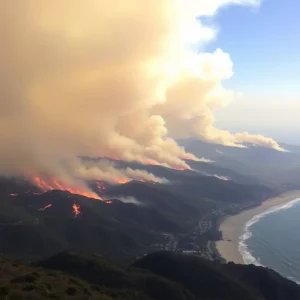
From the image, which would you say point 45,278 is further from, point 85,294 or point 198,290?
point 198,290

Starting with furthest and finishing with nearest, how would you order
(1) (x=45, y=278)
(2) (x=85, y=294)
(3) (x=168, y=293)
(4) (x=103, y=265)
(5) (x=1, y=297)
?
(4) (x=103, y=265) → (3) (x=168, y=293) → (1) (x=45, y=278) → (2) (x=85, y=294) → (5) (x=1, y=297)

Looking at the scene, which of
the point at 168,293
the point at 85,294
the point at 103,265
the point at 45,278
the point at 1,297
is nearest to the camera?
the point at 1,297

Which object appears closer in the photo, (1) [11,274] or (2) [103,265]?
(1) [11,274]

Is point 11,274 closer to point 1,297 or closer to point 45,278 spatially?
point 45,278

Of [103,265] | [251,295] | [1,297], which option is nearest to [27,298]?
[1,297]

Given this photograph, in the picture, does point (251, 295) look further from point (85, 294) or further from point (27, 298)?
point (27, 298)

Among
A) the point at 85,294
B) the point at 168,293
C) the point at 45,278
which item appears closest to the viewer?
the point at 85,294

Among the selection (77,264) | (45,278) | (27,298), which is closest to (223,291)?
(77,264)

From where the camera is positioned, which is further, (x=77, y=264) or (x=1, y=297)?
(x=77, y=264)

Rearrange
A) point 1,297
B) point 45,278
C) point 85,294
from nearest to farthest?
point 1,297
point 85,294
point 45,278
